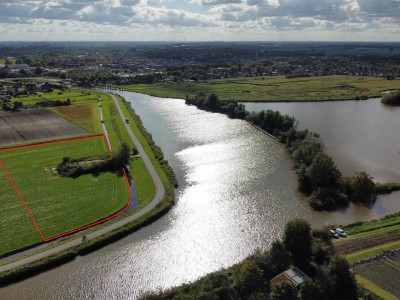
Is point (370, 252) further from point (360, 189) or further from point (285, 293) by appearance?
point (360, 189)

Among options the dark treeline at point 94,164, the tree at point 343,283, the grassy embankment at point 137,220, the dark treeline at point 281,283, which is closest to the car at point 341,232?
the dark treeline at point 281,283

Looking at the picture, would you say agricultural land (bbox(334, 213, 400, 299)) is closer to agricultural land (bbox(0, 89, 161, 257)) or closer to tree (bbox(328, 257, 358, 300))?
tree (bbox(328, 257, 358, 300))

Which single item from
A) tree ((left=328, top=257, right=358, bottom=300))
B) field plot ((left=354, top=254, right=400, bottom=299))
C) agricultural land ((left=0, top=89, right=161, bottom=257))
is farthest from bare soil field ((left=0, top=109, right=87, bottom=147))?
tree ((left=328, top=257, right=358, bottom=300))

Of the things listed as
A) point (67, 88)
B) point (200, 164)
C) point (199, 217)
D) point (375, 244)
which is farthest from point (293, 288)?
point (67, 88)

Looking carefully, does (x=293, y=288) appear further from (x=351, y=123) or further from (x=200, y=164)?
(x=351, y=123)

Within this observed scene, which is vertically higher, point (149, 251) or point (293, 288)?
point (293, 288)
